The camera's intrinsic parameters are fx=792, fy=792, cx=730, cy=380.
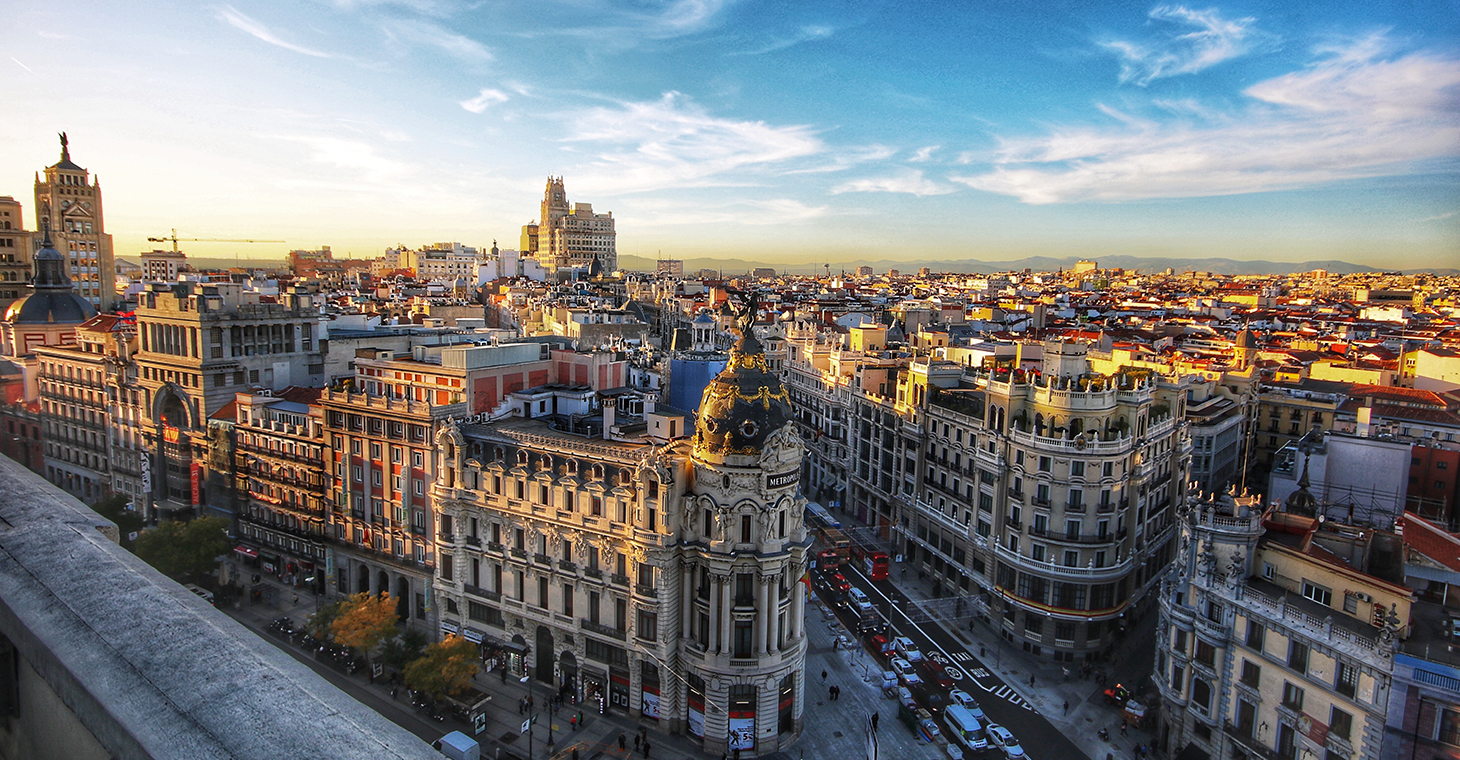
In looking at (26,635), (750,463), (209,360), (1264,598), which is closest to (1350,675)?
(1264,598)

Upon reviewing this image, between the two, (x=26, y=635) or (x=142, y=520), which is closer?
(x=26, y=635)

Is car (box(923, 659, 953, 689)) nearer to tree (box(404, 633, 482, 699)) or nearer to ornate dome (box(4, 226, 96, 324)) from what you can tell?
tree (box(404, 633, 482, 699))

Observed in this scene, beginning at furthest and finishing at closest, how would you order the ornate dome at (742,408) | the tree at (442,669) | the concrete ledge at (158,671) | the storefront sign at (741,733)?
1. the tree at (442,669)
2. the storefront sign at (741,733)
3. the ornate dome at (742,408)
4. the concrete ledge at (158,671)

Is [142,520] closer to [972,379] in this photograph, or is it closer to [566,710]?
[566,710]

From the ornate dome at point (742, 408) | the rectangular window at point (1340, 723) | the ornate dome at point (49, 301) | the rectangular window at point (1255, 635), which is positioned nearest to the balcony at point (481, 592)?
A: the ornate dome at point (742, 408)

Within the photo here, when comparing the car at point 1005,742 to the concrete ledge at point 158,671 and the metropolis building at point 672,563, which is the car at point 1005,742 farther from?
the concrete ledge at point 158,671

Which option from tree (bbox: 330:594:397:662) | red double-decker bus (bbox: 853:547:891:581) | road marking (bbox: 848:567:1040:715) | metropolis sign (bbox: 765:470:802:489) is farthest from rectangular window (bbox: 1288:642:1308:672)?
tree (bbox: 330:594:397:662)
